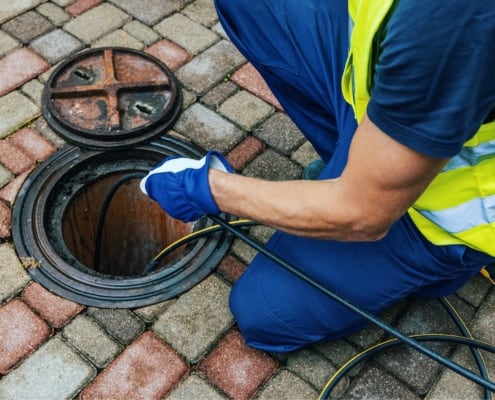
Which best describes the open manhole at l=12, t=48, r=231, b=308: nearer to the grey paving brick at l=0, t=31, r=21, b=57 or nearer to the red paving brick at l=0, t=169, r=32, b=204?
the red paving brick at l=0, t=169, r=32, b=204

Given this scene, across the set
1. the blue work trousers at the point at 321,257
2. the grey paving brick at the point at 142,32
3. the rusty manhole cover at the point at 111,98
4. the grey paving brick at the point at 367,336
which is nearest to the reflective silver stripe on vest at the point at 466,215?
the blue work trousers at the point at 321,257

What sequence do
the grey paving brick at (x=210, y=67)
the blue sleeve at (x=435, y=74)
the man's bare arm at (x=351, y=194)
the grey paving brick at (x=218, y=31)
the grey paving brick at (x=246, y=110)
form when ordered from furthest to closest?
the grey paving brick at (x=218, y=31)
the grey paving brick at (x=210, y=67)
the grey paving brick at (x=246, y=110)
the man's bare arm at (x=351, y=194)
the blue sleeve at (x=435, y=74)

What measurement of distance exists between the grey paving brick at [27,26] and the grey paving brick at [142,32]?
14.8 inches

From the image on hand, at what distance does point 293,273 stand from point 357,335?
1.34 feet

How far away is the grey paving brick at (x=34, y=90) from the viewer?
2781mm

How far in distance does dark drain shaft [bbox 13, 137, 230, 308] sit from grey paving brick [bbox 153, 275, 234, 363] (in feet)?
0.17

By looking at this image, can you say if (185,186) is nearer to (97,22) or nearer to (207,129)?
(207,129)

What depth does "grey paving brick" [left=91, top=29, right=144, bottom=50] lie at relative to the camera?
304 cm

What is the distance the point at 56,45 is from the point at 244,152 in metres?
1.07

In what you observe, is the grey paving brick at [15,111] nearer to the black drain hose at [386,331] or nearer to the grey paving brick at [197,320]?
the black drain hose at [386,331]

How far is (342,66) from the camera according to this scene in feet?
6.95

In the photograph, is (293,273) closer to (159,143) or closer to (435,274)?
(435,274)

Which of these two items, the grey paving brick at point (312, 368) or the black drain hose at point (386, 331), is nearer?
the black drain hose at point (386, 331)

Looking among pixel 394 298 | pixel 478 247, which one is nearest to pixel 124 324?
pixel 394 298
